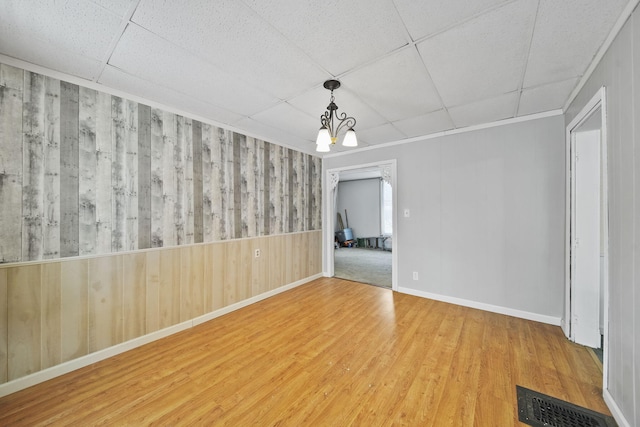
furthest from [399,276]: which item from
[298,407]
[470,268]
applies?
[298,407]

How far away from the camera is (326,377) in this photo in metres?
1.87

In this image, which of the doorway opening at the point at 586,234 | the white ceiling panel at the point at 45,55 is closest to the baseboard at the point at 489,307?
the doorway opening at the point at 586,234

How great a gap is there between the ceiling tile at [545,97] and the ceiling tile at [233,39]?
2.11m

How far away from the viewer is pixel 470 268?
3225 millimetres

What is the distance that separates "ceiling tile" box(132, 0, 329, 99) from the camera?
4.41 feet

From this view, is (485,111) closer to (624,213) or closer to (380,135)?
(380,135)

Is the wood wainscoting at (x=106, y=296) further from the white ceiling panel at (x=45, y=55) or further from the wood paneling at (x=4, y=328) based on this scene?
the white ceiling panel at (x=45, y=55)

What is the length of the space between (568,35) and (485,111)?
124 cm

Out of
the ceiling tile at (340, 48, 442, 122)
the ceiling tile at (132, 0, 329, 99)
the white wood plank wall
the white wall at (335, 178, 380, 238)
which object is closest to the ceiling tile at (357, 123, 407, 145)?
the ceiling tile at (340, 48, 442, 122)

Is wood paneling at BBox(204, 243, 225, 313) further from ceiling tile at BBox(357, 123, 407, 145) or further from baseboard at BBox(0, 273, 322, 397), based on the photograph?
ceiling tile at BBox(357, 123, 407, 145)

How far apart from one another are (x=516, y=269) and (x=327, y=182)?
10.8 ft

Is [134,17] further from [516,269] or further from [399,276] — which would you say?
[516,269]

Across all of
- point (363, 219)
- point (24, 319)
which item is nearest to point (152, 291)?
point (24, 319)

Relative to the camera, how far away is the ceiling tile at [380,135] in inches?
129
